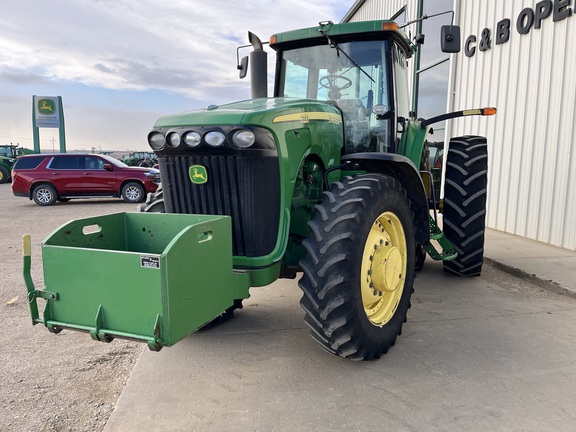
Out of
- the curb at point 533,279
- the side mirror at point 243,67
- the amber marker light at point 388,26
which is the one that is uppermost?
the amber marker light at point 388,26

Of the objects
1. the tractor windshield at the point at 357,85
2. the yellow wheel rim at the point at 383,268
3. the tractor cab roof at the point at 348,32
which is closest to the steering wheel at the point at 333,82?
the tractor windshield at the point at 357,85

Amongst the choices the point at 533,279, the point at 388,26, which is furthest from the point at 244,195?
the point at 533,279

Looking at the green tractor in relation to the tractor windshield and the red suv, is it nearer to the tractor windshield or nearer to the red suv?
the tractor windshield

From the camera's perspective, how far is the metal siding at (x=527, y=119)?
6.54m

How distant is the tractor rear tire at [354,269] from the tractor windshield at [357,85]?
88 cm

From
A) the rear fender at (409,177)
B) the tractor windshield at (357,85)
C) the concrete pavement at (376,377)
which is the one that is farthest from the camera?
the tractor windshield at (357,85)

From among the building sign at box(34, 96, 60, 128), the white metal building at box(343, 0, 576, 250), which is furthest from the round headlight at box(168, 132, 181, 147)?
the building sign at box(34, 96, 60, 128)

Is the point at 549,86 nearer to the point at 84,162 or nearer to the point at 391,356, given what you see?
the point at 391,356

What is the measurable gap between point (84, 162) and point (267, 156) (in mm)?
12925

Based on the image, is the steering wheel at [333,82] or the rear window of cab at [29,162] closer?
the steering wheel at [333,82]

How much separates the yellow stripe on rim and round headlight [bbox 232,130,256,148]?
210mm

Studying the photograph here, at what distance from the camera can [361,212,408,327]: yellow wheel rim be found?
3090 millimetres

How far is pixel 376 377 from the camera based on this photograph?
2.97 metres

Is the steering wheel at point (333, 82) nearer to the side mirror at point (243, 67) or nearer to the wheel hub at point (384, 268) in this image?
the side mirror at point (243, 67)
